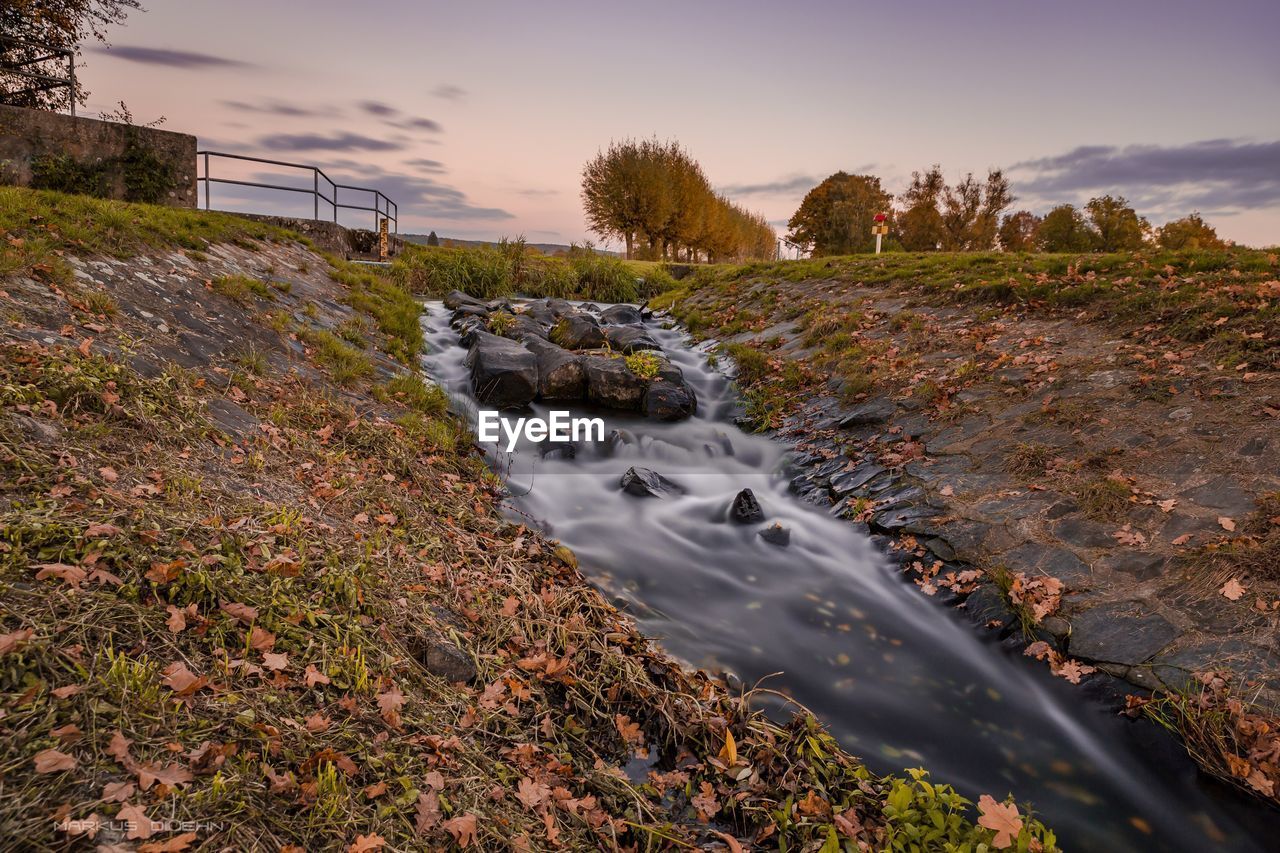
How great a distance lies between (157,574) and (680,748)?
2.76 metres

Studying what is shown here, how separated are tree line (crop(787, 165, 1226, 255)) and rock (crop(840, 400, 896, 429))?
28.7 m

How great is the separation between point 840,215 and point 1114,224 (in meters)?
14.2

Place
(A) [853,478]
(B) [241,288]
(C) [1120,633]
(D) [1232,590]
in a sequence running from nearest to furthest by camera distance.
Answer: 1. (D) [1232,590]
2. (C) [1120,633]
3. (A) [853,478]
4. (B) [241,288]

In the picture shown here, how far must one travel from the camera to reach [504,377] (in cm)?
901

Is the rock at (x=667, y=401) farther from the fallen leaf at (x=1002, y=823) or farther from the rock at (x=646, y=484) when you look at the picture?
the fallen leaf at (x=1002, y=823)

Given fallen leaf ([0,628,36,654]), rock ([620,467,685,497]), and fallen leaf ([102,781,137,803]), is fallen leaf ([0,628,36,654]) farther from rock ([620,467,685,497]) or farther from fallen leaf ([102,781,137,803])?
rock ([620,467,685,497])

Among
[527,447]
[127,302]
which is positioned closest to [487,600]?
[527,447]

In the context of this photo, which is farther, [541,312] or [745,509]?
[541,312]

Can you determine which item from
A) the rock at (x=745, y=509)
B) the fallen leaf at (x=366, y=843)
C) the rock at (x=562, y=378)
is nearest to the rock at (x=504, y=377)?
the rock at (x=562, y=378)

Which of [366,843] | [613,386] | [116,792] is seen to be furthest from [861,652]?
[613,386]

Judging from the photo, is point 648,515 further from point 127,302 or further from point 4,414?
point 127,302

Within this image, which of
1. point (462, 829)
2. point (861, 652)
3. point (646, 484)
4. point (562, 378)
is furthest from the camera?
point (562, 378)

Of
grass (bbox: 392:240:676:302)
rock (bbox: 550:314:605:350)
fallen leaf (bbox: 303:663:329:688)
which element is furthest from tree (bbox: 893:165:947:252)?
fallen leaf (bbox: 303:663:329:688)

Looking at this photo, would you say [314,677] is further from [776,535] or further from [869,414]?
[869,414]
